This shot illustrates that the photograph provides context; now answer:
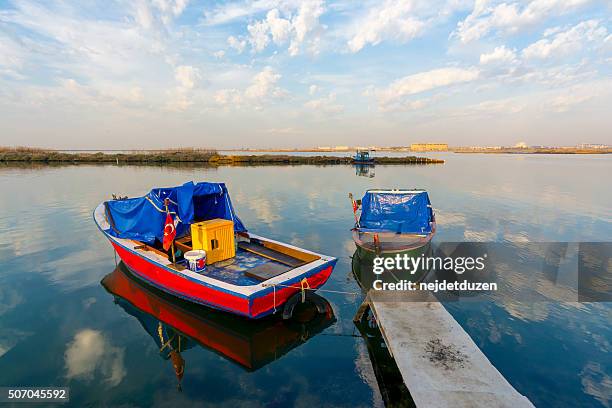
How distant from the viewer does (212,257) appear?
42.3 ft

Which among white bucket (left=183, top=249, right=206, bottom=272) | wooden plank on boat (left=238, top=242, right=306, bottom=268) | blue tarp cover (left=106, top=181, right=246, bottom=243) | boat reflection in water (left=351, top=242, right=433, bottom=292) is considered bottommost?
boat reflection in water (left=351, top=242, right=433, bottom=292)

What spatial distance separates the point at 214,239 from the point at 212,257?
2.58 feet

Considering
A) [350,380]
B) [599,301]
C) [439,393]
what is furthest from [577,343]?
[350,380]

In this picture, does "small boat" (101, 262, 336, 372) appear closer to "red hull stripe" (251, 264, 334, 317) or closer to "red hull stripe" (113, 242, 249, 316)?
"red hull stripe" (113, 242, 249, 316)

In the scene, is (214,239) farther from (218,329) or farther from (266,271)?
(218,329)

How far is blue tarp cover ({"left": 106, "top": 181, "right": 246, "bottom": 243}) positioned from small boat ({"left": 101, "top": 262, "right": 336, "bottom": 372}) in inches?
115

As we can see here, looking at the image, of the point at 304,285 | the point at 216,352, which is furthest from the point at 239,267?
the point at 216,352

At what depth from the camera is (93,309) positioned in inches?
481

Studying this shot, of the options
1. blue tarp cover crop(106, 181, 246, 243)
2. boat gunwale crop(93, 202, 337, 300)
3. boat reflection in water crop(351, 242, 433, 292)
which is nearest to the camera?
boat gunwale crop(93, 202, 337, 300)

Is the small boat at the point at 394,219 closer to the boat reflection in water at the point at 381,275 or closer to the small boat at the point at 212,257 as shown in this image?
the boat reflection in water at the point at 381,275

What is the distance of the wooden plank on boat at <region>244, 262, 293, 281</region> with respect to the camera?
11.4 metres

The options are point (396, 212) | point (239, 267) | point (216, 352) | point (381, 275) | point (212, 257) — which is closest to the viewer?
point (216, 352)

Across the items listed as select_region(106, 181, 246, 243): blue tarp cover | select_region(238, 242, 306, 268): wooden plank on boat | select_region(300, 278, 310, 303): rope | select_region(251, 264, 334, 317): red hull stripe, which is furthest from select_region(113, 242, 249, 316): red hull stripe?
select_region(238, 242, 306, 268): wooden plank on boat

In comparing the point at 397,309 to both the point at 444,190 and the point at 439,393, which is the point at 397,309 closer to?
the point at 439,393
